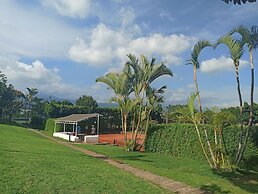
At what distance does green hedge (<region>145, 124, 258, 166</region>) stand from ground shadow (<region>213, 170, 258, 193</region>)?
0.93 metres

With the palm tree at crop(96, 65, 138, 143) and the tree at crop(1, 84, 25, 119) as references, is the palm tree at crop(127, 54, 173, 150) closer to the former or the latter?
the palm tree at crop(96, 65, 138, 143)

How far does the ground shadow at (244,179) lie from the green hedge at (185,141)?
932mm

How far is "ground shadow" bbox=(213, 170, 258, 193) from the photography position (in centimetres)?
1123

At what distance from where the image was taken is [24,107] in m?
85.8

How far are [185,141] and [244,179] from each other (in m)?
6.38

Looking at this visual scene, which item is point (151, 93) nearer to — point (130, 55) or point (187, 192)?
point (130, 55)

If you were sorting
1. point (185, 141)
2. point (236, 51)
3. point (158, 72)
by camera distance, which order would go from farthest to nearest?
point (158, 72)
point (185, 141)
point (236, 51)

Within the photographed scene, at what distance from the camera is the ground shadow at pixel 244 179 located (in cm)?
1123

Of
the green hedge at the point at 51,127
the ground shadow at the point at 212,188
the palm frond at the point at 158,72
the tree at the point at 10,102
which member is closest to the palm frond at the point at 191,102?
the ground shadow at the point at 212,188

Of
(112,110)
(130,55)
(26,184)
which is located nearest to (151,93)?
(130,55)

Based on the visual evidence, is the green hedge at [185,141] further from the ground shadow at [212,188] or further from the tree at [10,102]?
the tree at [10,102]

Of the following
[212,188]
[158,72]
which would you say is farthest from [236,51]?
[158,72]

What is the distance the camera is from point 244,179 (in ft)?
42.0

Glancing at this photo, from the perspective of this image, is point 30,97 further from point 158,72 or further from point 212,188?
point 212,188
